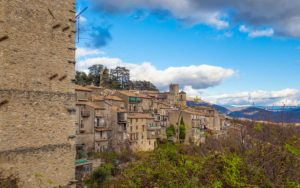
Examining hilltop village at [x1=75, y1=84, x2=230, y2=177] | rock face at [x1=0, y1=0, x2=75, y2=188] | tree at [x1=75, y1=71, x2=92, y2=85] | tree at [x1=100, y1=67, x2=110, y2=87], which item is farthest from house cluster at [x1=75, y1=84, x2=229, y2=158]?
tree at [x1=100, y1=67, x2=110, y2=87]

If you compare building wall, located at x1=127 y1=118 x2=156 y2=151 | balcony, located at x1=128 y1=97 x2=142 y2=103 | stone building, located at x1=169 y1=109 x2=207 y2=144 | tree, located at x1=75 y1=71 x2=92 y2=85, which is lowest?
building wall, located at x1=127 y1=118 x2=156 y2=151

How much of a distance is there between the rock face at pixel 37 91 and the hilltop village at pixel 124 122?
2454 cm

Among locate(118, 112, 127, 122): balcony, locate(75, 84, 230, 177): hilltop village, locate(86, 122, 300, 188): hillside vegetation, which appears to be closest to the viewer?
locate(86, 122, 300, 188): hillside vegetation

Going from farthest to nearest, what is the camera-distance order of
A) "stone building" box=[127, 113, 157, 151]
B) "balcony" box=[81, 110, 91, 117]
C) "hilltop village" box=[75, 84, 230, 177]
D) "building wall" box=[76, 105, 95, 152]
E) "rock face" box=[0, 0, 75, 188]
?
"stone building" box=[127, 113, 157, 151], "hilltop village" box=[75, 84, 230, 177], "balcony" box=[81, 110, 91, 117], "building wall" box=[76, 105, 95, 152], "rock face" box=[0, 0, 75, 188]

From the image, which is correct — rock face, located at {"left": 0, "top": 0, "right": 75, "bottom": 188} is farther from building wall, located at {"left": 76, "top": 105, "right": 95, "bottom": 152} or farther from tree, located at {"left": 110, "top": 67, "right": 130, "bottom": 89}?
tree, located at {"left": 110, "top": 67, "right": 130, "bottom": 89}

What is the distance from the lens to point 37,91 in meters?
12.4

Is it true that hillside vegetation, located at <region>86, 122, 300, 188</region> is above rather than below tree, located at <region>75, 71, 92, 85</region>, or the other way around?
below

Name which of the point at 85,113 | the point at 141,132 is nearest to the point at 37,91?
the point at 85,113

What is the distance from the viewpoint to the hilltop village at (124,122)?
48041 millimetres

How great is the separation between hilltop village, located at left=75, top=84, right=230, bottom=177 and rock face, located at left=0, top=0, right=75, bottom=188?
80.5 feet

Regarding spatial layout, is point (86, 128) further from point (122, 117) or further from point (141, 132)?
point (141, 132)

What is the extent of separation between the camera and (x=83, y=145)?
1842 inches

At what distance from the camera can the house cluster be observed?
158 ft

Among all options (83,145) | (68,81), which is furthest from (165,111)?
(68,81)
